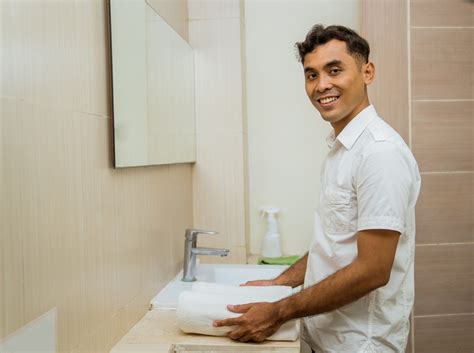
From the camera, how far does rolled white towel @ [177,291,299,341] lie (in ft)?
4.05

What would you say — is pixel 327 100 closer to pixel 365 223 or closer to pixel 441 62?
pixel 365 223

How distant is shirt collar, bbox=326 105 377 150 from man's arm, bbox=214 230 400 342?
0.81 ft

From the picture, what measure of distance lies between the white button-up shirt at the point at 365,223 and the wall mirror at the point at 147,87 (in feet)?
1.80

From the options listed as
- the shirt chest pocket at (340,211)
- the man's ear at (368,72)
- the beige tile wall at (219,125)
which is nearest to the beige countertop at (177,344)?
the shirt chest pocket at (340,211)

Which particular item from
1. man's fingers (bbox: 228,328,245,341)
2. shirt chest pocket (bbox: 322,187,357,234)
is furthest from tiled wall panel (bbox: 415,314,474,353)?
man's fingers (bbox: 228,328,245,341)

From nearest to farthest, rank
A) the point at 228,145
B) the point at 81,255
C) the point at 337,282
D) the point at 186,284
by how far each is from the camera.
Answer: the point at 81,255
the point at 337,282
the point at 186,284
the point at 228,145

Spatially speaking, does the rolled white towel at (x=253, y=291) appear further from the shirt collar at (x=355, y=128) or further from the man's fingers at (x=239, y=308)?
the shirt collar at (x=355, y=128)

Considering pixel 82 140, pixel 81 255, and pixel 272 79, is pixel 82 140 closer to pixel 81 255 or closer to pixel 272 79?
pixel 81 255

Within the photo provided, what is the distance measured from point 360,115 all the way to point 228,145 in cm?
104

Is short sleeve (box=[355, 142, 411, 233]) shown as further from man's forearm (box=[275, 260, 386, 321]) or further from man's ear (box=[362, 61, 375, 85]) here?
man's ear (box=[362, 61, 375, 85])

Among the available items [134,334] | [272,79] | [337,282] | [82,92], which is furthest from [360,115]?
[272,79]

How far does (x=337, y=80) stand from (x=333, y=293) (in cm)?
53

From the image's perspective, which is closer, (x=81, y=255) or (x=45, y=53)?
(x=45, y=53)

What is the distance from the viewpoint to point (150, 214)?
1.59 metres
